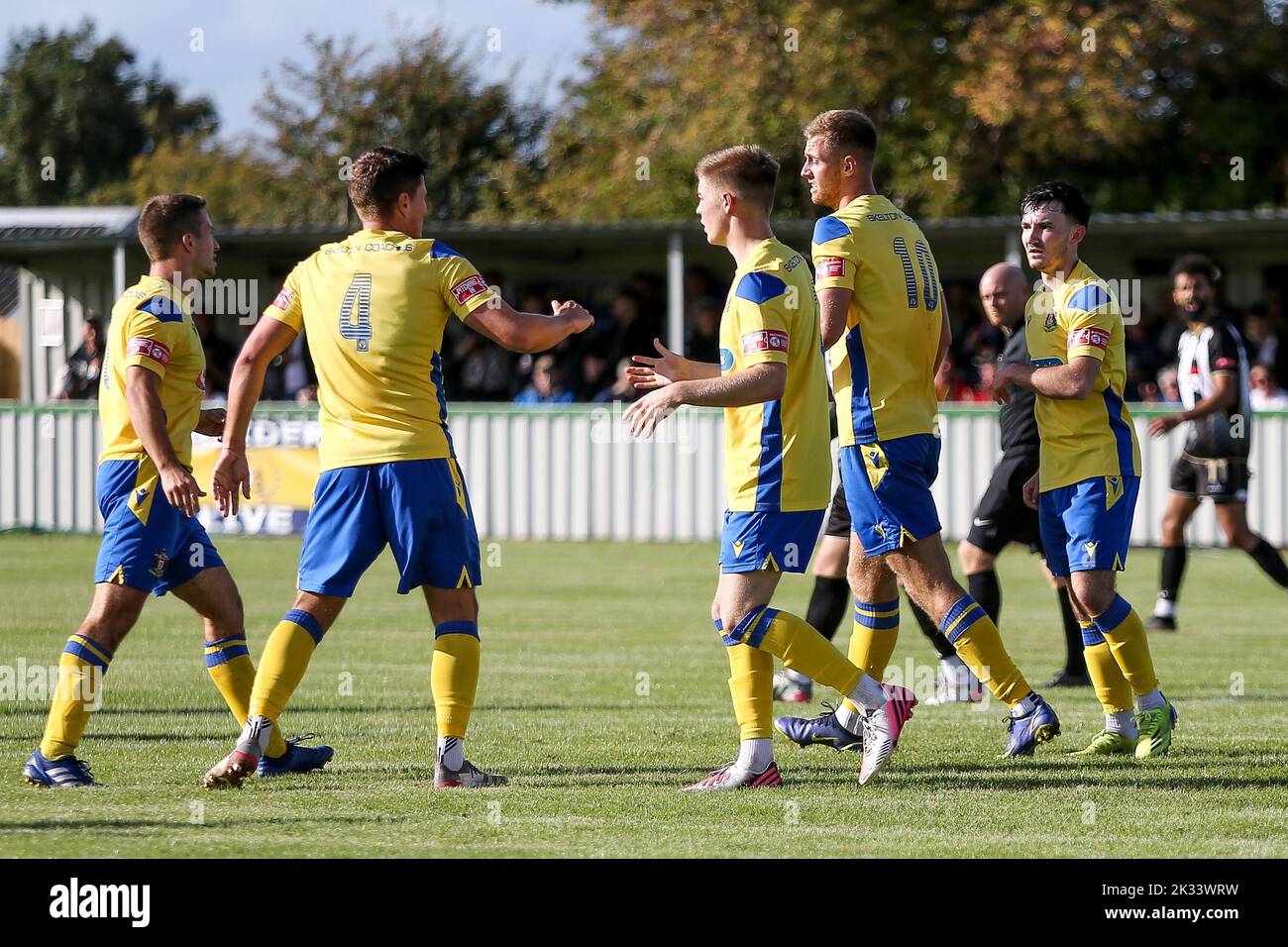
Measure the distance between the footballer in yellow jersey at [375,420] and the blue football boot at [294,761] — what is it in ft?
1.39

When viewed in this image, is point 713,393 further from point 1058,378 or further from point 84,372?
point 84,372

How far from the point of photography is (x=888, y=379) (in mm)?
6434

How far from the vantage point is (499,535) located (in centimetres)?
2038

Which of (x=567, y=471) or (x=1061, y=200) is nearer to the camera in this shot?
(x=1061, y=200)

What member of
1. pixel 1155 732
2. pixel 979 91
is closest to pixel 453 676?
pixel 1155 732

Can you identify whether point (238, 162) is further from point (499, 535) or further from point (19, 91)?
point (499, 535)

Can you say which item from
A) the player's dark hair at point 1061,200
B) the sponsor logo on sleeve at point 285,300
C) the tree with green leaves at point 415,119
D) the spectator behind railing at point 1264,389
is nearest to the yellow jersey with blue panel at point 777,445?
the player's dark hair at point 1061,200

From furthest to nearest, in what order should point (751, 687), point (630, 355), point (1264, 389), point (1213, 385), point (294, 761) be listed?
point (630, 355), point (1264, 389), point (1213, 385), point (294, 761), point (751, 687)

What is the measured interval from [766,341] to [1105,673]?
231cm

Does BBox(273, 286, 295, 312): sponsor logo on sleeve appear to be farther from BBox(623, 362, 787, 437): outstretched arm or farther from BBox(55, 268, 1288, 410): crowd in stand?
A: BBox(55, 268, 1288, 410): crowd in stand

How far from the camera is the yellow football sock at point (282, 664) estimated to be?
591 cm

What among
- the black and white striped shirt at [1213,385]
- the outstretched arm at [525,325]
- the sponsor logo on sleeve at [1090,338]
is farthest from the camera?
the black and white striped shirt at [1213,385]

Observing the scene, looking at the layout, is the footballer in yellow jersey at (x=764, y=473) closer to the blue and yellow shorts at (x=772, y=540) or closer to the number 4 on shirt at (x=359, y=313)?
the blue and yellow shorts at (x=772, y=540)
